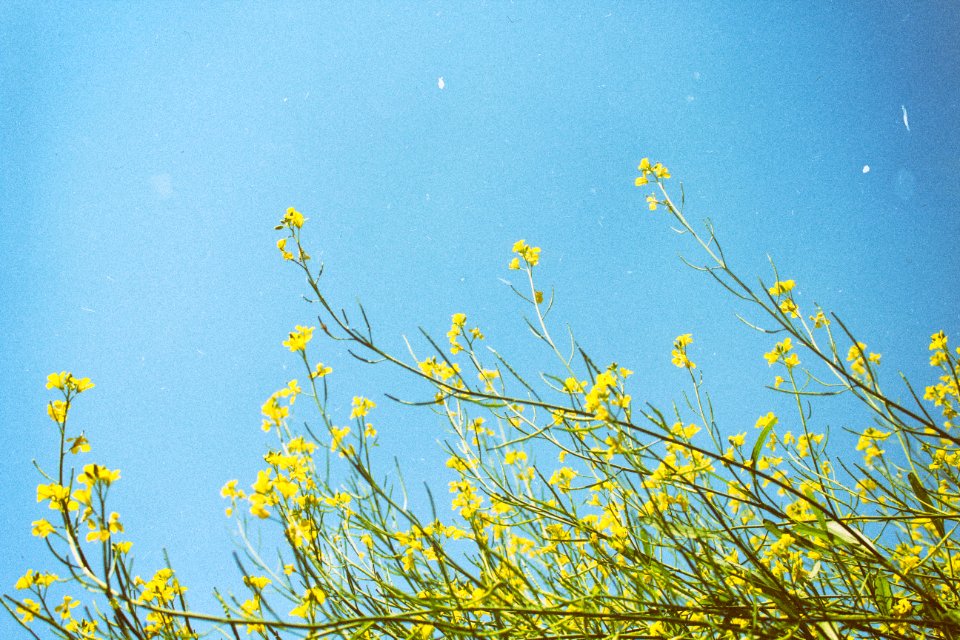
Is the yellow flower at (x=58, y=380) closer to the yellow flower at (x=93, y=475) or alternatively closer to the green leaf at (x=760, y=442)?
the yellow flower at (x=93, y=475)

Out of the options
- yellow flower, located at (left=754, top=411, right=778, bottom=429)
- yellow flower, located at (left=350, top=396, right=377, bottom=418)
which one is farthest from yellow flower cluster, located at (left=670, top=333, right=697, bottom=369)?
yellow flower, located at (left=350, top=396, right=377, bottom=418)

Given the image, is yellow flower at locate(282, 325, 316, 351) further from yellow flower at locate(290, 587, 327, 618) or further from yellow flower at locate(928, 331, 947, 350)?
yellow flower at locate(928, 331, 947, 350)

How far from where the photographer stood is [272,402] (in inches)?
68.5

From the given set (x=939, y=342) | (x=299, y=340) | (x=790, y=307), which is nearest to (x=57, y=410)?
(x=299, y=340)

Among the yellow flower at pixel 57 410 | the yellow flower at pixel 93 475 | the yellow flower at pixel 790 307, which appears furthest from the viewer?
the yellow flower at pixel 790 307

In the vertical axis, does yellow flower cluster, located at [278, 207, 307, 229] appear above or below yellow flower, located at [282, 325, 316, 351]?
above

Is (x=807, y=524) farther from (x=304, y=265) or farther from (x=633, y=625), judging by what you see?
(x=304, y=265)

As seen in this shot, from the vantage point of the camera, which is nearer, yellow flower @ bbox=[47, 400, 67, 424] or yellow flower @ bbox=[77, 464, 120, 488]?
yellow flower @ bbox=[77, 464, 120, 488]

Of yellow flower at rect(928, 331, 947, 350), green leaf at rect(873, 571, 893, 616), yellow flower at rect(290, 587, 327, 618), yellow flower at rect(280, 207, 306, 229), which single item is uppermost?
yellow flower at rect(280, 207, 306, 229)

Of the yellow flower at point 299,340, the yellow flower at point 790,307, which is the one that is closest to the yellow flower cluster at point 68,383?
the yellow flower at point 299,340

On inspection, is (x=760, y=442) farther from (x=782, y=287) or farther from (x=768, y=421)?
(x=782, y=287)

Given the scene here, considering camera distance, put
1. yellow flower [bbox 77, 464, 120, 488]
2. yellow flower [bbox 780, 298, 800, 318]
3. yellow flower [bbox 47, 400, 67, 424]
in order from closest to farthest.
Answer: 1. yellow flower [bbox 77, 464, 120, 488]
2. yellow flower [bbox 47, 400, 67, 424]
3. yellow flower [bbox 780, 298, 800, 318]

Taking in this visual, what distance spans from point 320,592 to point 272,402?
674 mm

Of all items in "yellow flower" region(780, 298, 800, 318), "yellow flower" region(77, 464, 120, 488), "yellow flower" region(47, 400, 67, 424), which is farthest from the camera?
"yellow flower" region(780, 298, 800, 318)
